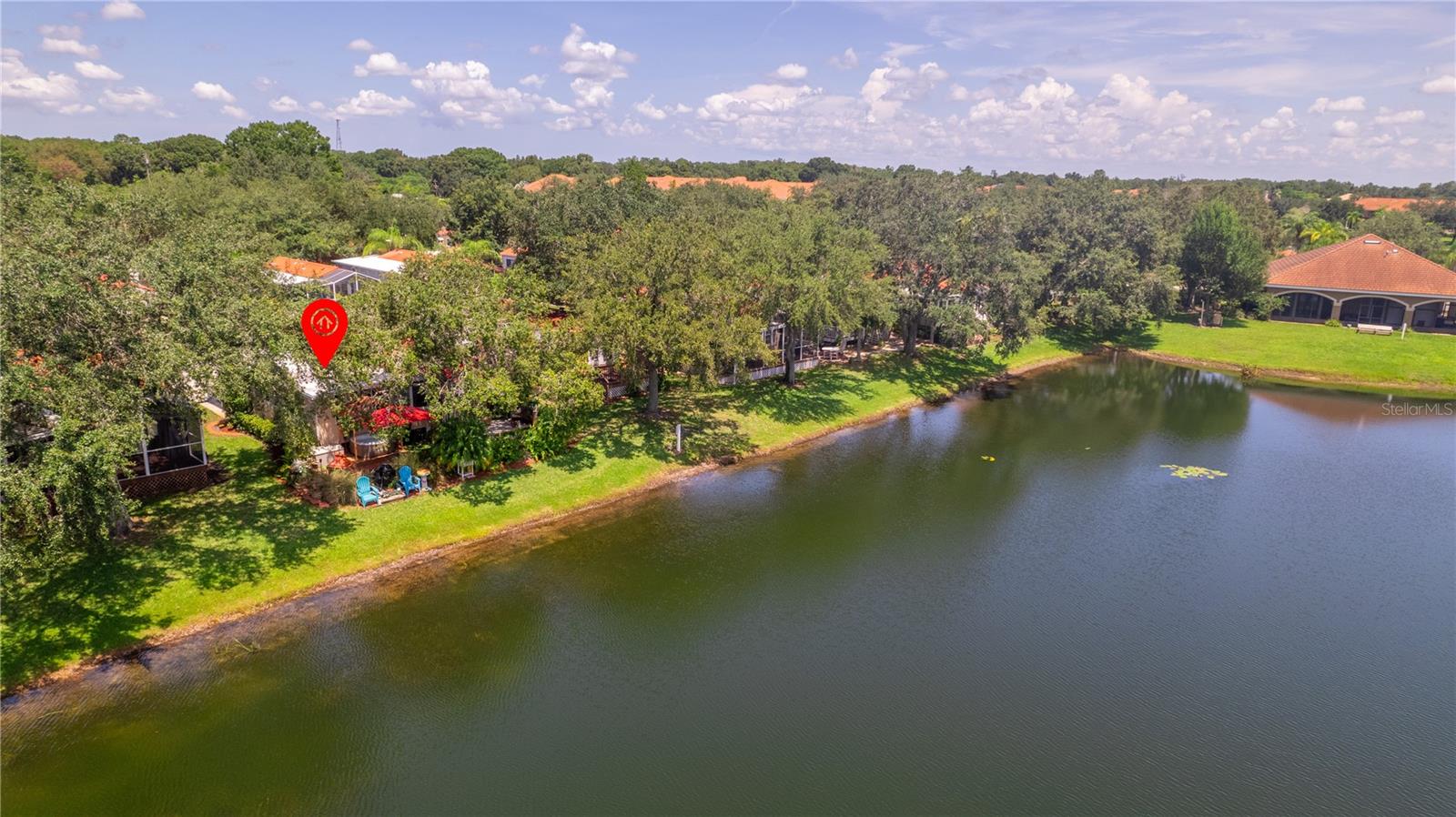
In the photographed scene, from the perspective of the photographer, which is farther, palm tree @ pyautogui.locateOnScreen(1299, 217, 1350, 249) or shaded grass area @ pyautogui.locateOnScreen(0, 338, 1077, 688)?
palm tree @ pyautogui.locateOnScreen(1299, 217, 1350, 249)

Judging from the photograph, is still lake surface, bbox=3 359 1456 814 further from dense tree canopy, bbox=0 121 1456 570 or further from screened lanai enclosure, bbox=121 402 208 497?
screened lanai enclosure, bbox=121 402 208 497

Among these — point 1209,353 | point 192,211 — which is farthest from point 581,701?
point 1209,353

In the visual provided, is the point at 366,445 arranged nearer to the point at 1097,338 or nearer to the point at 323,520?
the point at 323,520

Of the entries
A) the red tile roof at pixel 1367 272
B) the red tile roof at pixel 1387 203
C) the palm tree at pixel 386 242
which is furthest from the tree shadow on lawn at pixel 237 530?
the red tile roof at pixel 1387 203

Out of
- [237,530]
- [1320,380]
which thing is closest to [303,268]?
[237,530]

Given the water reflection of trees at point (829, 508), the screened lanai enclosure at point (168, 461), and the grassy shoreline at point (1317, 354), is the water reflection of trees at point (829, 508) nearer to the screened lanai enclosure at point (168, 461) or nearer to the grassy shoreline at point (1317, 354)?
the grassy shoreline at point (1317, 354)

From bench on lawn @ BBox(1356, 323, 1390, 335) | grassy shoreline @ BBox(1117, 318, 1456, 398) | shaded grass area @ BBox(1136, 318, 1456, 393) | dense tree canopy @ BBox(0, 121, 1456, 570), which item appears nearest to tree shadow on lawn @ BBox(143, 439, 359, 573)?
dense tree canopy @ BBox(0, 121, 1456, 570)

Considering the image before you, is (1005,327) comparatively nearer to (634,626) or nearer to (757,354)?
(757,354)
